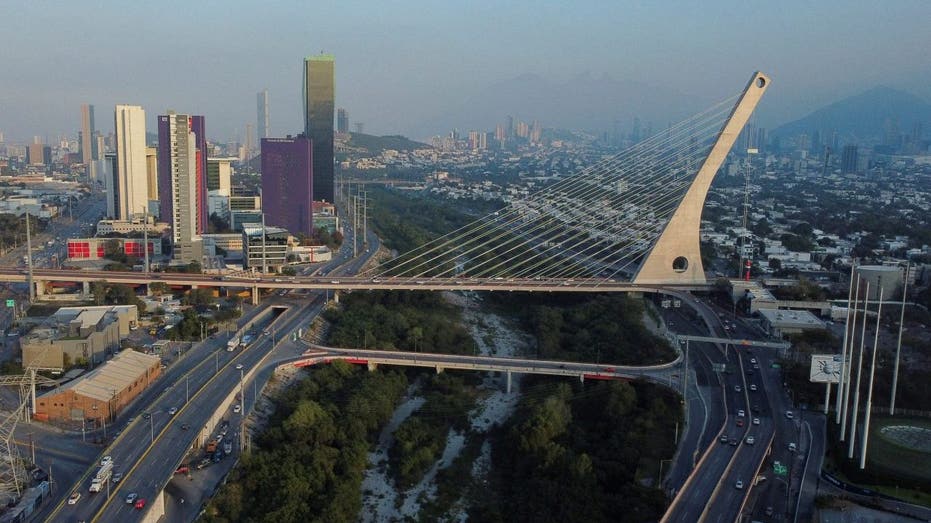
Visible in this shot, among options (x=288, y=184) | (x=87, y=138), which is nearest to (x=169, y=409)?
(x=288, y=184)

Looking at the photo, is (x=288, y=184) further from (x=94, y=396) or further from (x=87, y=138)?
(x=87, y=138)

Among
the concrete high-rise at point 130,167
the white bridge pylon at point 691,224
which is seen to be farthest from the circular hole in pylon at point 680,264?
the concrete high-rise at point 130,167

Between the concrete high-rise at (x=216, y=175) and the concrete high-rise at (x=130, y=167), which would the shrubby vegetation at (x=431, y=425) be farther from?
the concrete high-rise at (x=216, y=175)

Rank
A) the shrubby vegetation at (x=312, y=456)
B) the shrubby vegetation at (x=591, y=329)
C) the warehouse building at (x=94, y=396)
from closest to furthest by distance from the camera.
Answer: the shrubby vegetation at (x=312, y=456) → the warehouse building at (x=94, y=396) → the shrubby vegetation at (x=591, y=329)

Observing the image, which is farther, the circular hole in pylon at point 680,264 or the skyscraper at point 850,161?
the skyscraper at point 850,161

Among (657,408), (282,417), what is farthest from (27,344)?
(657,408)

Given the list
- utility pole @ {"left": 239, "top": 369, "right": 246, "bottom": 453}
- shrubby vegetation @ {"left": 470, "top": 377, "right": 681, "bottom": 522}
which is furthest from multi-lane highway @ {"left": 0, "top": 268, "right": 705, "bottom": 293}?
utility pole @ {"left": 239, "top": 369, "right": 246, "bottom": 453}
